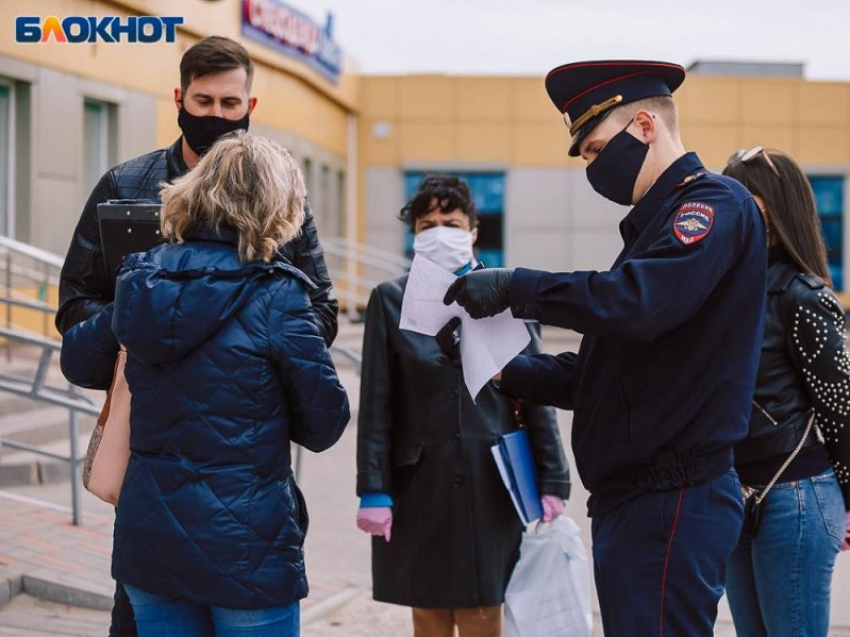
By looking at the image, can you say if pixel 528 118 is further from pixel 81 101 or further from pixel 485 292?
pixel 485 292

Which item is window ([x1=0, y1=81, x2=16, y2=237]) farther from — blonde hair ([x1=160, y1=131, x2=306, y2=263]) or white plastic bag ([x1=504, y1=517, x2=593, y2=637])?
blonde hair ([x1=160, y1=131, x2=306, y2=263])

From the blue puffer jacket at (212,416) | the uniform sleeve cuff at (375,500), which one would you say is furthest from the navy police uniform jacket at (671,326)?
the uniform sleeve cuff at (375,500)

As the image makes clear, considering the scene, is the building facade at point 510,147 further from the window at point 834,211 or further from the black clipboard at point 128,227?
the black clipboard at point 128,227

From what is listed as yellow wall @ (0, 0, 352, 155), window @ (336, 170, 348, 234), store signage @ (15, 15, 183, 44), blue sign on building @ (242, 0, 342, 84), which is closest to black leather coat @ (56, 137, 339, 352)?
store signage @ (15, 15, 183, 44)

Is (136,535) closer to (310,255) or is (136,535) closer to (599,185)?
(310,255)

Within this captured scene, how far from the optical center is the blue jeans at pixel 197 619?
295 cm

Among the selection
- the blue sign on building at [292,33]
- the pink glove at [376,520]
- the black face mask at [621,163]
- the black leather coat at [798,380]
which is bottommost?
the pink glove at [376,520]

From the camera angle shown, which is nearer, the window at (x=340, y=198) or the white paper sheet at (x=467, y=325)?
the white paper sheet at (x=467, y=325)

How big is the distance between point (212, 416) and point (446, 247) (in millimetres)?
1532

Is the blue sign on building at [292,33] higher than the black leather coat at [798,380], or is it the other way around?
the blue sign on building at [292,33]

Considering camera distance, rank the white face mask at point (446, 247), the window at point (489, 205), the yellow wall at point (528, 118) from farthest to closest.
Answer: the window at point (489, 205) → the yellow wall at point (528, 118) → the white face mask at point (446, 247)

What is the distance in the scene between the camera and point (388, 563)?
4.23m

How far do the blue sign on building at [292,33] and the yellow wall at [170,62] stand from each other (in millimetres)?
162

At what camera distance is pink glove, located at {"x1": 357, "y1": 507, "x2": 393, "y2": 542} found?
4.10 meters
